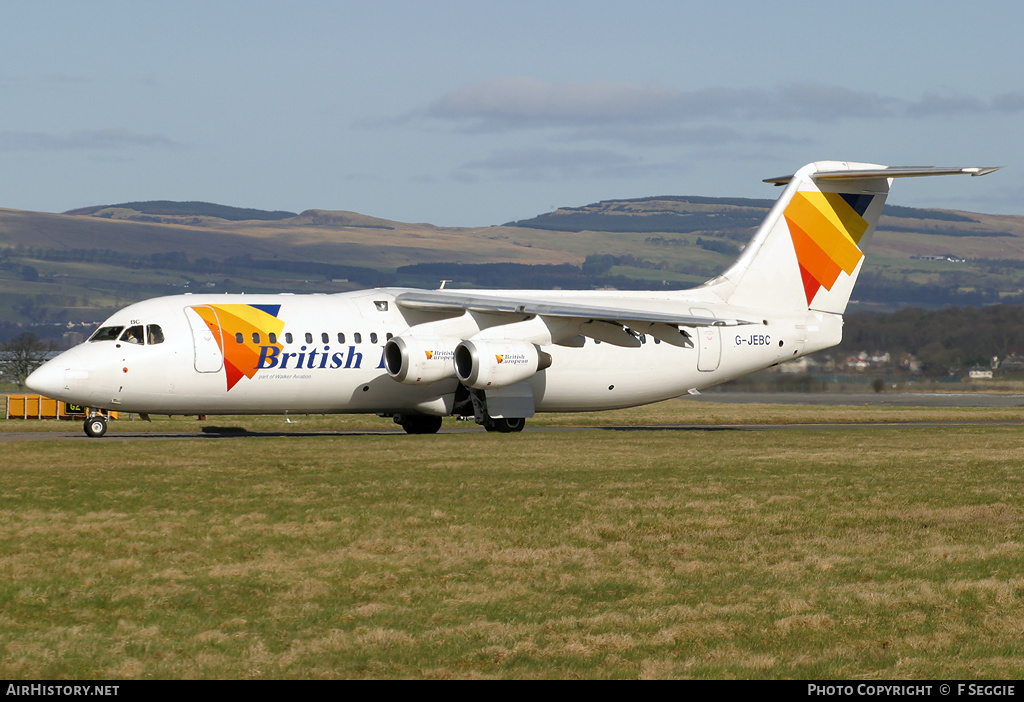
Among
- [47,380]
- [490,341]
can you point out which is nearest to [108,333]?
[47,380]

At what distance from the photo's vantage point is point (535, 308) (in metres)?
30.1

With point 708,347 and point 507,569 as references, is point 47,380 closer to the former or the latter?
point 708,347

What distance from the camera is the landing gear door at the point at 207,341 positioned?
28312 millimetres

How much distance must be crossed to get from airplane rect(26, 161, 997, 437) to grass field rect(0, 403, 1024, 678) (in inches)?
262

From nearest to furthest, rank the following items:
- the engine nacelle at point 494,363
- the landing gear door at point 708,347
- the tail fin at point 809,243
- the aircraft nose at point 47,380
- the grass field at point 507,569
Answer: the grass field at point 507,569, the aircraft nose at point 47,380, the engine nacelle at point 494,363, the landing gear door at point 708,347, the tail fin at point 809,243

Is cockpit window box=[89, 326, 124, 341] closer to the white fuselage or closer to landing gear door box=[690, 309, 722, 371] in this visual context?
the white fuselage

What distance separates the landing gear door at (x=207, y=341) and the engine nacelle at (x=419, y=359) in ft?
13.6

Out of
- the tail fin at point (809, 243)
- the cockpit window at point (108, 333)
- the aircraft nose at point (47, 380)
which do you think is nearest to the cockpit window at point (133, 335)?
the cockpit window at point (108, 333)

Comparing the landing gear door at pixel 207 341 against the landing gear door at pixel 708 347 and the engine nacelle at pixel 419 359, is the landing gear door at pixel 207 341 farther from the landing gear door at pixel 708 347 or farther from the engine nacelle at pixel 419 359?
the landing gear door at pixel 708 347

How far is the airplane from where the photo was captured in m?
28.4

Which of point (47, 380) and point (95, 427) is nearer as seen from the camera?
point (47, 380)

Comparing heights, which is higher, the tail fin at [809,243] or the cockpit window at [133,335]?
the tail fin at [809,243]

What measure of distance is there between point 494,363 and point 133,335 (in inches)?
336
